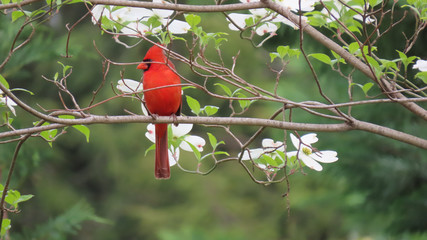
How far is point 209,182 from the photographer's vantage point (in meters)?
8.10

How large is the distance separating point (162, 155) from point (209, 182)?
5.63m

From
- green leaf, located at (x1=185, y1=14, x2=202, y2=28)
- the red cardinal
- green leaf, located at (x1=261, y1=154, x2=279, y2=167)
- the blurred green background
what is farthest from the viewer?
the blurred green background

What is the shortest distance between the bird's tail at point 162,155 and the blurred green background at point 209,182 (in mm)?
1900

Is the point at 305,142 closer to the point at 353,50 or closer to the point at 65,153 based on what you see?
the point at 353,50

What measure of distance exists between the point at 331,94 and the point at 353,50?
10.3 ft

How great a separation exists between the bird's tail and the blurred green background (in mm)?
1900

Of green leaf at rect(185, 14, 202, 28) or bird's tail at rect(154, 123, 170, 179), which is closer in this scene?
green leaf at rect(185, 14, 202, 28)

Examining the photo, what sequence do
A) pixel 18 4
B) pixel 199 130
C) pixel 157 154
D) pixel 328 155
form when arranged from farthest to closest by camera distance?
pixel 199 130 → pixel 157 154 → pixel 328 155 → pixel 18 4

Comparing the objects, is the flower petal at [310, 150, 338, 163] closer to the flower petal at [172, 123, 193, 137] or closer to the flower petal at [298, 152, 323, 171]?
the flower petal at [298, 152, 323, 171]

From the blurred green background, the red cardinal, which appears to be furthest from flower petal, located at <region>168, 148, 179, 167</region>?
the blurred green background

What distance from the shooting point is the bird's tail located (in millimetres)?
2439

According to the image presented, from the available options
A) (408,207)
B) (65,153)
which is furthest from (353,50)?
(65,153)

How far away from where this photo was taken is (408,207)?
4285 millimetres

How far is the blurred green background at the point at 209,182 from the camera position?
172 inches
